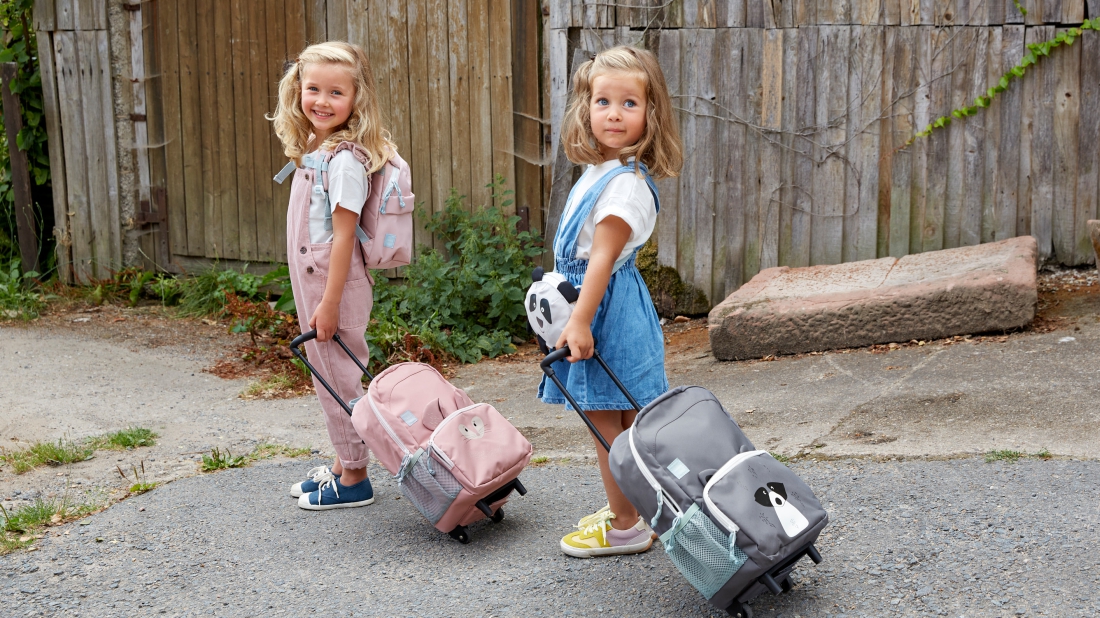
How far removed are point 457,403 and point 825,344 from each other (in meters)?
2.56

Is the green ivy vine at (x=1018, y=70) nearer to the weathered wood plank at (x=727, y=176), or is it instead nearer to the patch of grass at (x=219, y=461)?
the weathered wood plank at (x=727, y=176)

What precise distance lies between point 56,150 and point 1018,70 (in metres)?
6.47

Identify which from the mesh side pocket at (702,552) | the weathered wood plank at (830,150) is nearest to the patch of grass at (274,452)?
the mesh side pocket at (702,552)

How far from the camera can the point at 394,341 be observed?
5.66 metres

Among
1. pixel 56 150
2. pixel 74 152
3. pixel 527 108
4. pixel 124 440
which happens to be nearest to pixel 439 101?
pixel 527 108

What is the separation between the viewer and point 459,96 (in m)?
6.48

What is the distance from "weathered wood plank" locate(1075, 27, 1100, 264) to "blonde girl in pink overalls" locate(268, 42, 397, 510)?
4218 millimetres

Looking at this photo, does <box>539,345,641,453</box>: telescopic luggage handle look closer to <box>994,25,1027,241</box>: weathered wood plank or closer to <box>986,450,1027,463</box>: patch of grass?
<box>986,450,1027,463</box>: patch of grass

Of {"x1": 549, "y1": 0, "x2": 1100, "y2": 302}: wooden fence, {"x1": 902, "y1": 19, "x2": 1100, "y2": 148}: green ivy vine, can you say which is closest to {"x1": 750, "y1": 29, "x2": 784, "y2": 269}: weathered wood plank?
{"x1": 549, "y1": 0, "x2": 1100, "y2": 302}: wooden fence

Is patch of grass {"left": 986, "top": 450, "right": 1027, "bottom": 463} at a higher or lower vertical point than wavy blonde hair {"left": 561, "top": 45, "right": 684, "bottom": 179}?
lower

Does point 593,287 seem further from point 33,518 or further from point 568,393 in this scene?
point 33,518

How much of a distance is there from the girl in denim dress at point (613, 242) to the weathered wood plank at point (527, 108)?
11.2ft

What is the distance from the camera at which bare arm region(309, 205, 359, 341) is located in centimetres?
324

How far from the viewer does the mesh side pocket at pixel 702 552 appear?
2.37 meters
